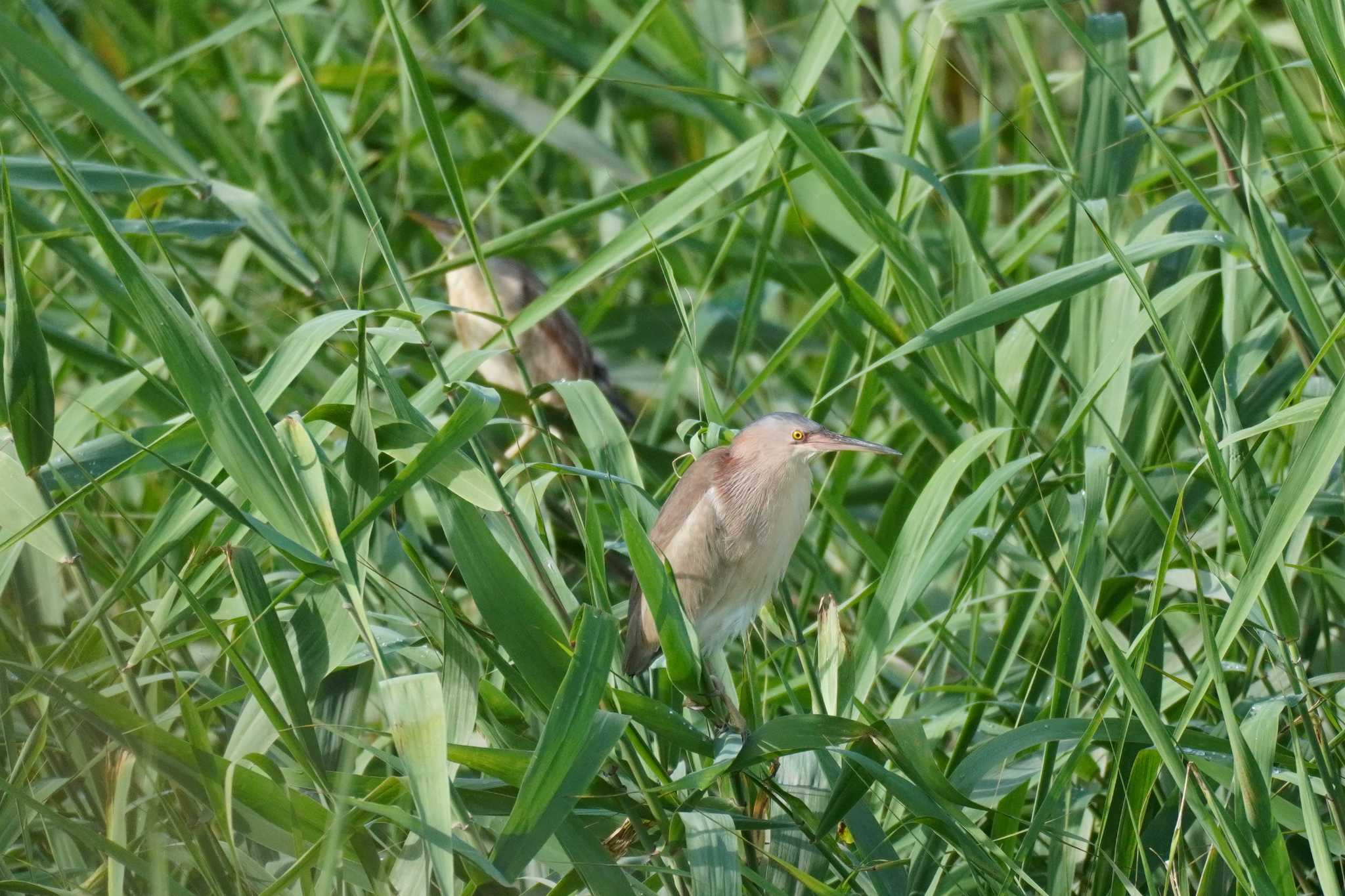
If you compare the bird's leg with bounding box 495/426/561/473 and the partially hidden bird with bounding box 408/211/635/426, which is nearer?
the bird's leg with bounding box 495/426/561/473

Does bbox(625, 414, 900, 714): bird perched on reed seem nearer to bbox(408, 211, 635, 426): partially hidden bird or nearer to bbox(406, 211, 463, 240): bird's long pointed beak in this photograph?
bbox(408, 211, 635, 426): partially hidden bird

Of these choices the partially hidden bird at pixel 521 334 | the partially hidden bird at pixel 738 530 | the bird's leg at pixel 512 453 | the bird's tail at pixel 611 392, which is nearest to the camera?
the partially hidden bird at pixel 738 530

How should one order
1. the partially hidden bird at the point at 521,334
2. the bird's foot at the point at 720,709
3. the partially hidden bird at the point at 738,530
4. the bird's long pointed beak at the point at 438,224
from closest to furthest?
the bird's foot at the point at 720,709 → the partially hidden bird at the point at 738,530 → the partially hidden bird at the point at 521,334 → the bird's long pointed beak at the point at 438,224

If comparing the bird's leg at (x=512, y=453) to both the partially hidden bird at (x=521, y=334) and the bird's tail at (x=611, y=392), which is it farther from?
the bird's tail at (x=611, y=392)

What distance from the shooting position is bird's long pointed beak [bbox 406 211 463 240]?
3.74m

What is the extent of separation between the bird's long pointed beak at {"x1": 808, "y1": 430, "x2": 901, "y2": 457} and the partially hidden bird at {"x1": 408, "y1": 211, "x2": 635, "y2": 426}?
1447mm

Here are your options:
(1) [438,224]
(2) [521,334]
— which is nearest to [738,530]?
(2) [521,334]

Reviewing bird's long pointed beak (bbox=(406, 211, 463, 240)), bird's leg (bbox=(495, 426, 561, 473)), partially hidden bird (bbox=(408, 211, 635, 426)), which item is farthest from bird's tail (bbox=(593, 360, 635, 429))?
bird's long pointed beak (bbox=(406, 211, 463, 240))

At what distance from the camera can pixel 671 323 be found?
355 centimetres

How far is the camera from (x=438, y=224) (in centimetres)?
391

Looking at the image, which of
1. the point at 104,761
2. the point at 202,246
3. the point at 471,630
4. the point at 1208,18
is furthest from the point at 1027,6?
the point at 202,246

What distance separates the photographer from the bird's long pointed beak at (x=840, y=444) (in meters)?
1.85

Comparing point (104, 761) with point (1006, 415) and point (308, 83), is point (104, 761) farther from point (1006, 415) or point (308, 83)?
point (1006, 415)

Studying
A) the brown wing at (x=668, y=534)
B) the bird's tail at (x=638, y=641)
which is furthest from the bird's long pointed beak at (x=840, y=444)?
the bird's tail at (x=638, y=641)
